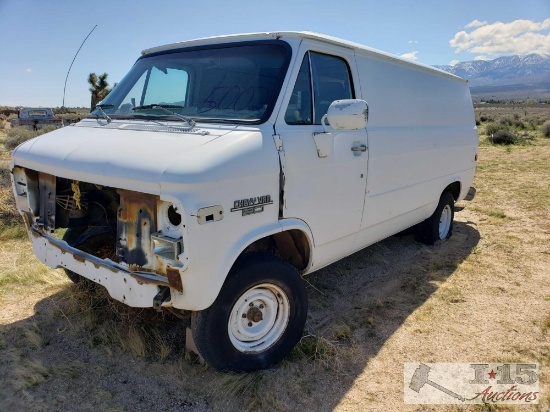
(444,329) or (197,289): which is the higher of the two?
(197,289)

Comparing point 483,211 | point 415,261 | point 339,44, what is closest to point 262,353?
point 339,44

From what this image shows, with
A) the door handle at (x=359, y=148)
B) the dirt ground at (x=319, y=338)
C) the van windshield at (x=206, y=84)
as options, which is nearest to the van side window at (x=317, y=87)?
the van windshield at (x=206, y=84)

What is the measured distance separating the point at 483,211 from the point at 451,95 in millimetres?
2896

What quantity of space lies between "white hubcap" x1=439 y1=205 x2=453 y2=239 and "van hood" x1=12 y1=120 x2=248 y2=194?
429 cm

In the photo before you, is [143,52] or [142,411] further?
[143,52]

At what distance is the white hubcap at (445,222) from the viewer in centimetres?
616

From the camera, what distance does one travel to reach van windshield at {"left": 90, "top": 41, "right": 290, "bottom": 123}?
313 centimetres

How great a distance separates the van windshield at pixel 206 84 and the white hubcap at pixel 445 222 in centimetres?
401

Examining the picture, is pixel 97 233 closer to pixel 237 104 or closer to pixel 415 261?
pixel 237 104

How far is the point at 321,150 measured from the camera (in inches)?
127

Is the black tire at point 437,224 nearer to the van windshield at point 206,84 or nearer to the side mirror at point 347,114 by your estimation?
the side mirror at point 347,114

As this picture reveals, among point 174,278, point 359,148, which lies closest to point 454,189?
point 359,148

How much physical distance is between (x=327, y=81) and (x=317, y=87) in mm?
169

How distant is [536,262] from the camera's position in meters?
5.25
